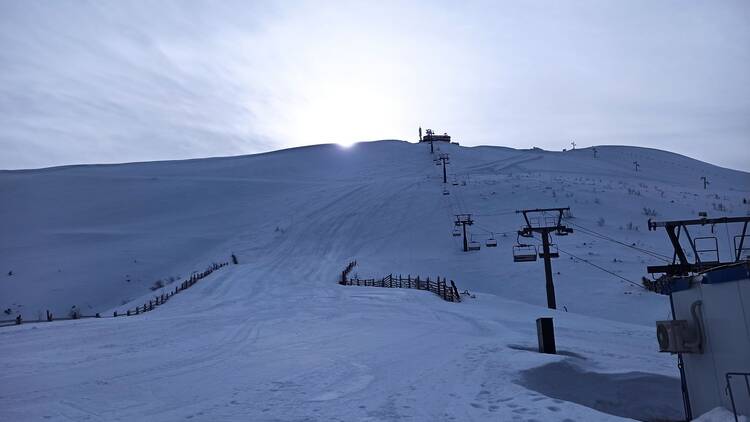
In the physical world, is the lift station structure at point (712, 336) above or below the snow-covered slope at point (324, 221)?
below

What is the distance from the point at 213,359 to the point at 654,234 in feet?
132

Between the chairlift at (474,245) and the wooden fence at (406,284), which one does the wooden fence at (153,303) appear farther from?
the chairlift at (474,245)

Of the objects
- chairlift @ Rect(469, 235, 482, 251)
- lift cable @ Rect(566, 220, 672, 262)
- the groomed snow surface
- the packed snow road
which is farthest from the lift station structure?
chairlift @ Rect(469, 235, 482, 251)

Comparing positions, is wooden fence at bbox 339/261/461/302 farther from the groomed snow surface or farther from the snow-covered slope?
the snow-covered slope

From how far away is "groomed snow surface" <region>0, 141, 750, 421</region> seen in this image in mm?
9234

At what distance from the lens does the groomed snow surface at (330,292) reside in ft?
30.3

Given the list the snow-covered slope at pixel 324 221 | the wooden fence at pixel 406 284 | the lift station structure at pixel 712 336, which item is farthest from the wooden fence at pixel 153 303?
the lift station structure at pixel 712 336

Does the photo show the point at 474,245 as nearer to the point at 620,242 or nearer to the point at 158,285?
the point at 620,242

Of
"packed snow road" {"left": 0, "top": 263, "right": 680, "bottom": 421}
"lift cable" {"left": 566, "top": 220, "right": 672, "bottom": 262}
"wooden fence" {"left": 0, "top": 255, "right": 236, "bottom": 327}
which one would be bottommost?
"packed snow road" {"left": 0, "top": 263, "right": 680, "bottom": 421}

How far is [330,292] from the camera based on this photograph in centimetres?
2841

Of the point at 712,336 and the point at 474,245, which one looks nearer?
the point at 712,336

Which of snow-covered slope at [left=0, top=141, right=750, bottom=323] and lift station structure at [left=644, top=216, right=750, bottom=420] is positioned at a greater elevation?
snow-covered slope at [left=0, top=141, right=750, bottom=323]

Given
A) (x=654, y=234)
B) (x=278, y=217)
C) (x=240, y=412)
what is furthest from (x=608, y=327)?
(x=278, y=217)

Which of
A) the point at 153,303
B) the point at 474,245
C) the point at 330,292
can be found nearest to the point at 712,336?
the point at 330,292
